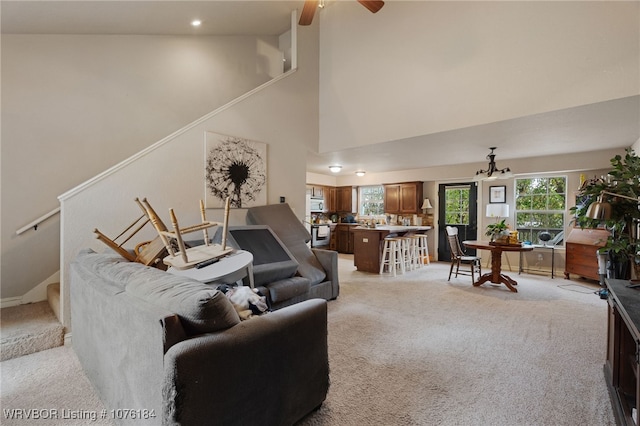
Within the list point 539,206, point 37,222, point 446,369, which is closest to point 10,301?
point 37,222

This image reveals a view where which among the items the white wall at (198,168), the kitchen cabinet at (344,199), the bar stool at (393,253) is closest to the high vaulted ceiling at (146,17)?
the white wall at (198,168)

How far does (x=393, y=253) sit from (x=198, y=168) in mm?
3907

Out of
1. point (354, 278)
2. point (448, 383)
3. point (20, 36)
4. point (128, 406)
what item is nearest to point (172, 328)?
point (128, 406)

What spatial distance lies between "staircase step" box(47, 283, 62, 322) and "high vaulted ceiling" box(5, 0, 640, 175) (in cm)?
254

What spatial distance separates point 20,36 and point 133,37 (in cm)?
114

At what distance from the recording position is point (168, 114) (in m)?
4.04

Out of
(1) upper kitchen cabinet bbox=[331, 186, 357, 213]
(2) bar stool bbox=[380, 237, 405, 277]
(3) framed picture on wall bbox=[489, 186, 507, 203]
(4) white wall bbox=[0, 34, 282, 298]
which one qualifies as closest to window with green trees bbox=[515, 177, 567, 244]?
(3) framed picture on wall bbox=[489, 186, 507, 203]

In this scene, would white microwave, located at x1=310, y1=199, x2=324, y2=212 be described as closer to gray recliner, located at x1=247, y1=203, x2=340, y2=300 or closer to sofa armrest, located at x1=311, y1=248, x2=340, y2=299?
gray recliner, located at x1=247, y1=203, x2=340, y2=300

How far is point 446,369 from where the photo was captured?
2279 millimetres

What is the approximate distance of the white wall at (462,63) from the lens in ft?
8.84

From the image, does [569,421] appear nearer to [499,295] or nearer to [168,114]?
[499,295]

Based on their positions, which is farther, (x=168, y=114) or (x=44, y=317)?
(x=168, y=114)

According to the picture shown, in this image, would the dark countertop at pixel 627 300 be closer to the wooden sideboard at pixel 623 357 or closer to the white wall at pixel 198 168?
the wooden sideboard at pixel 623 357

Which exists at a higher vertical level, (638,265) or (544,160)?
(544,160)
